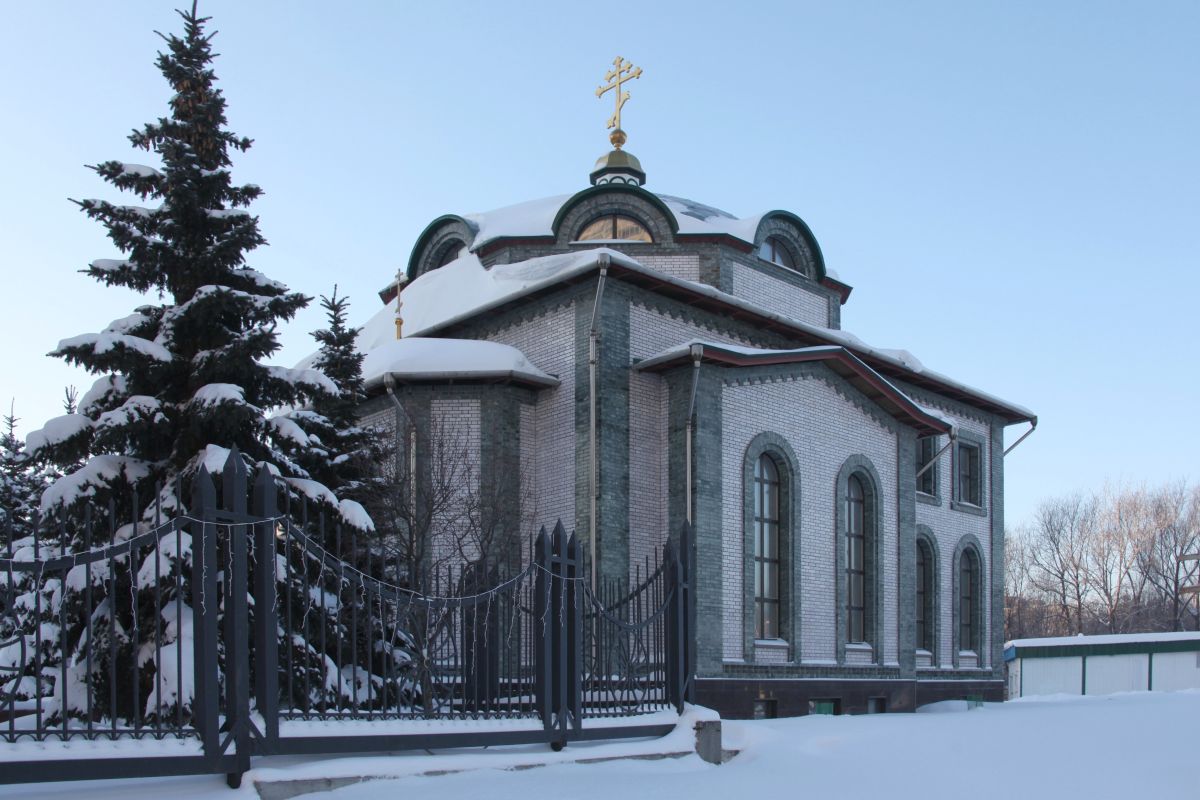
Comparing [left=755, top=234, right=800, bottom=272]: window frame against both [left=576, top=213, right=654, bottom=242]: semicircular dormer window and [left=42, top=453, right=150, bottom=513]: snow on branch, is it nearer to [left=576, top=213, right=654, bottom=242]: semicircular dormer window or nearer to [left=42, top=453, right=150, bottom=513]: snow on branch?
[left=576, top=213, right=654, bottom=242]: semicircular dormer window

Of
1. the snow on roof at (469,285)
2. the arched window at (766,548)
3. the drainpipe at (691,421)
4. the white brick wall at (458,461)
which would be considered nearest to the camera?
the white brick wall at (458,461)

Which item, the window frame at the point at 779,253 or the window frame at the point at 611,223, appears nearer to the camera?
the window frame at the point at 611,223

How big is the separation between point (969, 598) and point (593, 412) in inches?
482

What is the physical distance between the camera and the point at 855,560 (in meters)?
19.1

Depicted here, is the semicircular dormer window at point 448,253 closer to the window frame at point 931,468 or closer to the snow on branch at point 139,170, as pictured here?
the window frame at point 931,468

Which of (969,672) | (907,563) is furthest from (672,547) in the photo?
(969,672)

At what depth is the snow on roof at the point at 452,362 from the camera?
Result: 17.4 m

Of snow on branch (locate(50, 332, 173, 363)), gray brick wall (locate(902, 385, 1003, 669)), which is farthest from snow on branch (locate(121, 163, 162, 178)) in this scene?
gray brick wall (locate(902, 385, 1003, 669))

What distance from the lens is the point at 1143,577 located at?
49.6m

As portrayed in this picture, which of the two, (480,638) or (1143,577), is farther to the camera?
(1143,577)

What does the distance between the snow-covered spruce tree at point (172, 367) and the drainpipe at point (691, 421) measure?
7376 mm

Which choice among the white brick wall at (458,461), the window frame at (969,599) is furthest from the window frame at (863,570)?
the window frame at (969,599)

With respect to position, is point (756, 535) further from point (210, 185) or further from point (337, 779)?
point (337, 779)

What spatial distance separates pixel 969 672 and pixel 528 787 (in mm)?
18786
